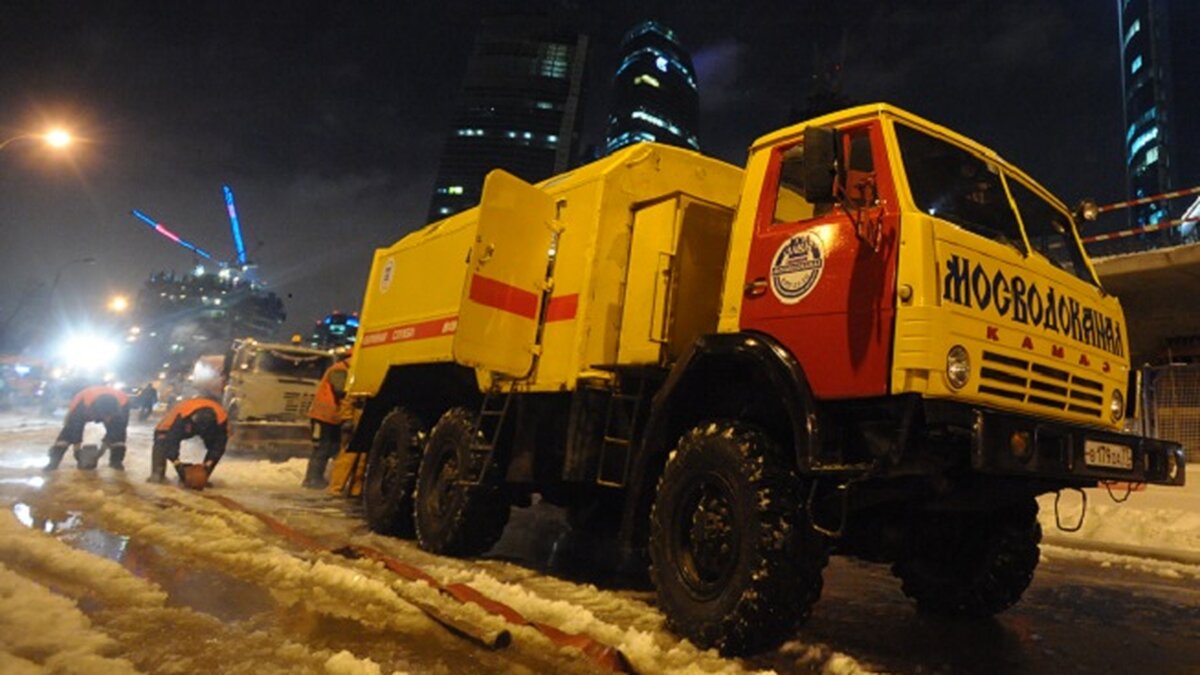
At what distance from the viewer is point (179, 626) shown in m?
3.46

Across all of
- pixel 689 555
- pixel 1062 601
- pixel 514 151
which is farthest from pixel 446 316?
pixel 514 151

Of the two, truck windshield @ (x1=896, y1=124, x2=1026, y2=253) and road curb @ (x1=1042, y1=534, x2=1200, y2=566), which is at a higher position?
truck windshield @ (x1=896, y1=124, x2=1026, y2=253)

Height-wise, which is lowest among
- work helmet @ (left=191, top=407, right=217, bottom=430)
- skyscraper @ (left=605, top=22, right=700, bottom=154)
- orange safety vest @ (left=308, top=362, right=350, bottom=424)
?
work helmet @ (left=191, top=407, right=217, bottom=430)

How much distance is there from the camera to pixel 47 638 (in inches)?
121

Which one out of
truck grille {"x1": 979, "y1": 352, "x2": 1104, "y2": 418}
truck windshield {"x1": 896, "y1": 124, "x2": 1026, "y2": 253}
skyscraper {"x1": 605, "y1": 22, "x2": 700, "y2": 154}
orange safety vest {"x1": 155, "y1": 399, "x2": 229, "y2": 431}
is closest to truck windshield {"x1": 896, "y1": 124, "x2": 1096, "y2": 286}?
truck windshield {"x1": 896, "y1": 124, "x2": 1026, "y2": 253}

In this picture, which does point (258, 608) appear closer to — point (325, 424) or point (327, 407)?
point (327, 407)

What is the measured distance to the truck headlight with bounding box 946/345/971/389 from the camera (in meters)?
3.23

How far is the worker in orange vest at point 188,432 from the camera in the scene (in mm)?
9820

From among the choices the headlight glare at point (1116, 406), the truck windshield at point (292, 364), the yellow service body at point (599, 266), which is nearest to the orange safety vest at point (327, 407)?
the yellow service body at point (599, 266)

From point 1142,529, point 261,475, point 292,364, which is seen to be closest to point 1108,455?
point 1142,529

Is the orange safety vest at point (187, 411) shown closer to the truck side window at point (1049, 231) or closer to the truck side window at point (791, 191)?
the truck side window at point (791, 191)

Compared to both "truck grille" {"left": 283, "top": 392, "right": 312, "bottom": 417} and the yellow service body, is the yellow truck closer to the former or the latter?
the yellow service body

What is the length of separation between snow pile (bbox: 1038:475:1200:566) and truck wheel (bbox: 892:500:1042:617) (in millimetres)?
4038

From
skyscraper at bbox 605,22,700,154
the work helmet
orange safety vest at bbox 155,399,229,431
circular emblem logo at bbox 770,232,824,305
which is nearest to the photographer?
circular emblem logo at bbox 770,232,824,305
